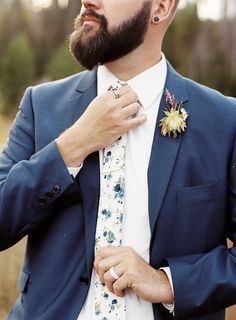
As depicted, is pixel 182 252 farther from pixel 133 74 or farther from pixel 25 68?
pixel 25 68

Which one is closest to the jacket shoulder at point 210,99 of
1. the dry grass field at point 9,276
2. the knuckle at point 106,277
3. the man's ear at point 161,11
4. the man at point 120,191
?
the man at point 120,191

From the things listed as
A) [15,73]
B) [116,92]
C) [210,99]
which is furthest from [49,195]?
[15,73]

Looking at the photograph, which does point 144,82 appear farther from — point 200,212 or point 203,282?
point 203,282

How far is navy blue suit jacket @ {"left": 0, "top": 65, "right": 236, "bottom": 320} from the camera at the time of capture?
7.61 feet

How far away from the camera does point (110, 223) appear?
2348 millimetres

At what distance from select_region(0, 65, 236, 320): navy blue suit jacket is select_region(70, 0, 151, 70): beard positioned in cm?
17

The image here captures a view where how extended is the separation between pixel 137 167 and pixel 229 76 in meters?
19.4

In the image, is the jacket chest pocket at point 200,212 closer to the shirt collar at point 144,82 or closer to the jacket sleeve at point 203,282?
the jacket sleeve at point 203,282

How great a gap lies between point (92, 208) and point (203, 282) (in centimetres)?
49

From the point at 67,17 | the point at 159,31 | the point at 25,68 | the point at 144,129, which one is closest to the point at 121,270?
the point at 144,129

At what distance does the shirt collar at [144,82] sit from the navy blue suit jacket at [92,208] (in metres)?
0.09

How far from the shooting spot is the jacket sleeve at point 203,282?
92.7 inches

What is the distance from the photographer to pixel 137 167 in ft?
7.93

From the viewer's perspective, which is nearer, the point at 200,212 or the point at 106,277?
the point at 106,277
